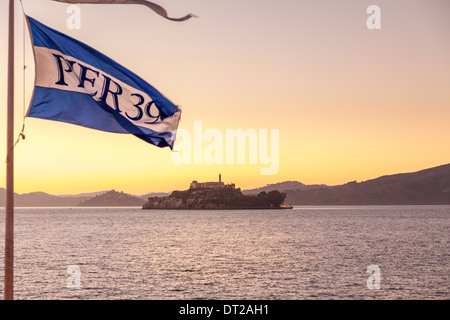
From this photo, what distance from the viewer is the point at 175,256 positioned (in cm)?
7862

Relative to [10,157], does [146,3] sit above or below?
above

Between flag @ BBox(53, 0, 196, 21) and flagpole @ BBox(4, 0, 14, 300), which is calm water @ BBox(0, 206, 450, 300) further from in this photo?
flag @ BBox(53, 0, 196, 21)

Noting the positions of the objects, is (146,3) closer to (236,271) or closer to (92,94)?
(92,94)

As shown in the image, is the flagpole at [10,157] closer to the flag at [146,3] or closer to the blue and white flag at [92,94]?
the blue and white flag at [92,94]

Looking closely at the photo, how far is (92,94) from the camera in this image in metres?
12.1

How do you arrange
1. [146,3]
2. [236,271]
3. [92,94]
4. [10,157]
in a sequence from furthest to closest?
[236,271] < [92,94] < [146,3] < [10,157]

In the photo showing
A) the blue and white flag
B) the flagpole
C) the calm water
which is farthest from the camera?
the calm water

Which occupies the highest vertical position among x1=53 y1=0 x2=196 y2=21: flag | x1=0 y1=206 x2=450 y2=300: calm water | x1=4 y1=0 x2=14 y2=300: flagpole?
x1=53 y1=0 x2=196 y2=21: flag

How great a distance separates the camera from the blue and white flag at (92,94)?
1173cm

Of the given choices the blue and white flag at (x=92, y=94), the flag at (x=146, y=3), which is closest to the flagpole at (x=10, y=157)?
the blue and white flag at (x=92, y=94)

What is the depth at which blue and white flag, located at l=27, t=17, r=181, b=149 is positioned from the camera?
11.7 m

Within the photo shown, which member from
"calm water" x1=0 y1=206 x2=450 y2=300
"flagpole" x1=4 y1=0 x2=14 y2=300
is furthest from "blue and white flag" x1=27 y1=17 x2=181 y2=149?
"calm water" x1=0 y1=206 x2=450 y2=300

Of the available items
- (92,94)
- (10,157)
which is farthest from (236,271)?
(10,157)
